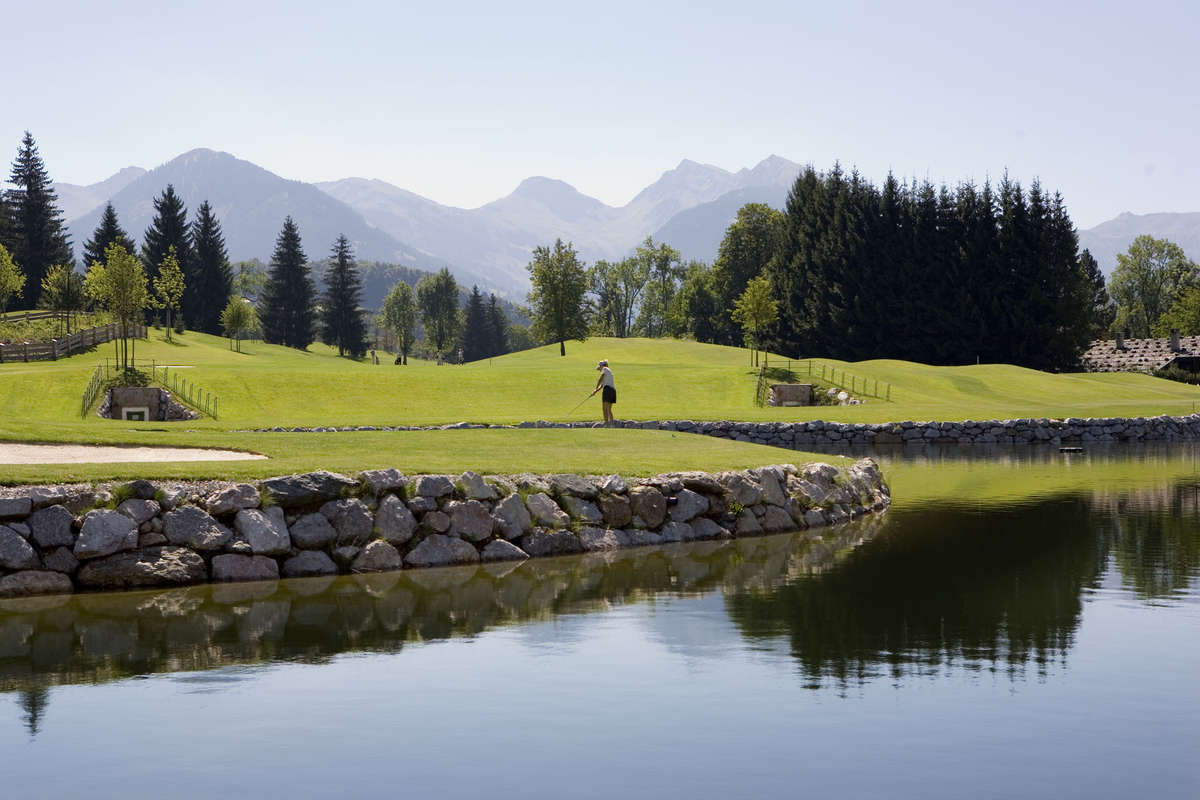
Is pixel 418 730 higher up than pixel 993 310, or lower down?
lower down

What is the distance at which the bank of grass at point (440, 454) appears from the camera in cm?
1588

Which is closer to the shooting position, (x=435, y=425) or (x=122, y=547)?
(x=122, y=547)

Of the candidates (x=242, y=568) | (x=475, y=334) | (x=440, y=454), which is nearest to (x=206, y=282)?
(x=475, y=334)

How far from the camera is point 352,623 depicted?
39.8ft

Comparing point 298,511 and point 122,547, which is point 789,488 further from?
point 122,547

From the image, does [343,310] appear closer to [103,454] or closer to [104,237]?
[104,237]

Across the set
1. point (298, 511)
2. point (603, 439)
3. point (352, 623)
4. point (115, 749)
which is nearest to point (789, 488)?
point (603, 439)

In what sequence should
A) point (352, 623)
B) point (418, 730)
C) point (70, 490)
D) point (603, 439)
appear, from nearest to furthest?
point (418, 730) < point (352, 623) < point (70, 490) < point (603, 439)

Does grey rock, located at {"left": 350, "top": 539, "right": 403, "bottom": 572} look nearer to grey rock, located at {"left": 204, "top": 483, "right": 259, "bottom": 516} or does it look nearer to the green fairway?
grey rock, located at {"left": 204, "top": 483, "right": 259, "bottom": 516}

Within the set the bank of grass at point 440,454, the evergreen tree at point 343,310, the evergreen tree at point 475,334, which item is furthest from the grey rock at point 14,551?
the evergreen tree at point 475,334

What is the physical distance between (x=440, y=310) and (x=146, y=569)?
14903 cm

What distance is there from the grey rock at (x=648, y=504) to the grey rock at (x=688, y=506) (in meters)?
0.32

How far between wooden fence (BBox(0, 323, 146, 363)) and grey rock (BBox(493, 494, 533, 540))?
5358 cm

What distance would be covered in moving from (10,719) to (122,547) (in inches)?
232
